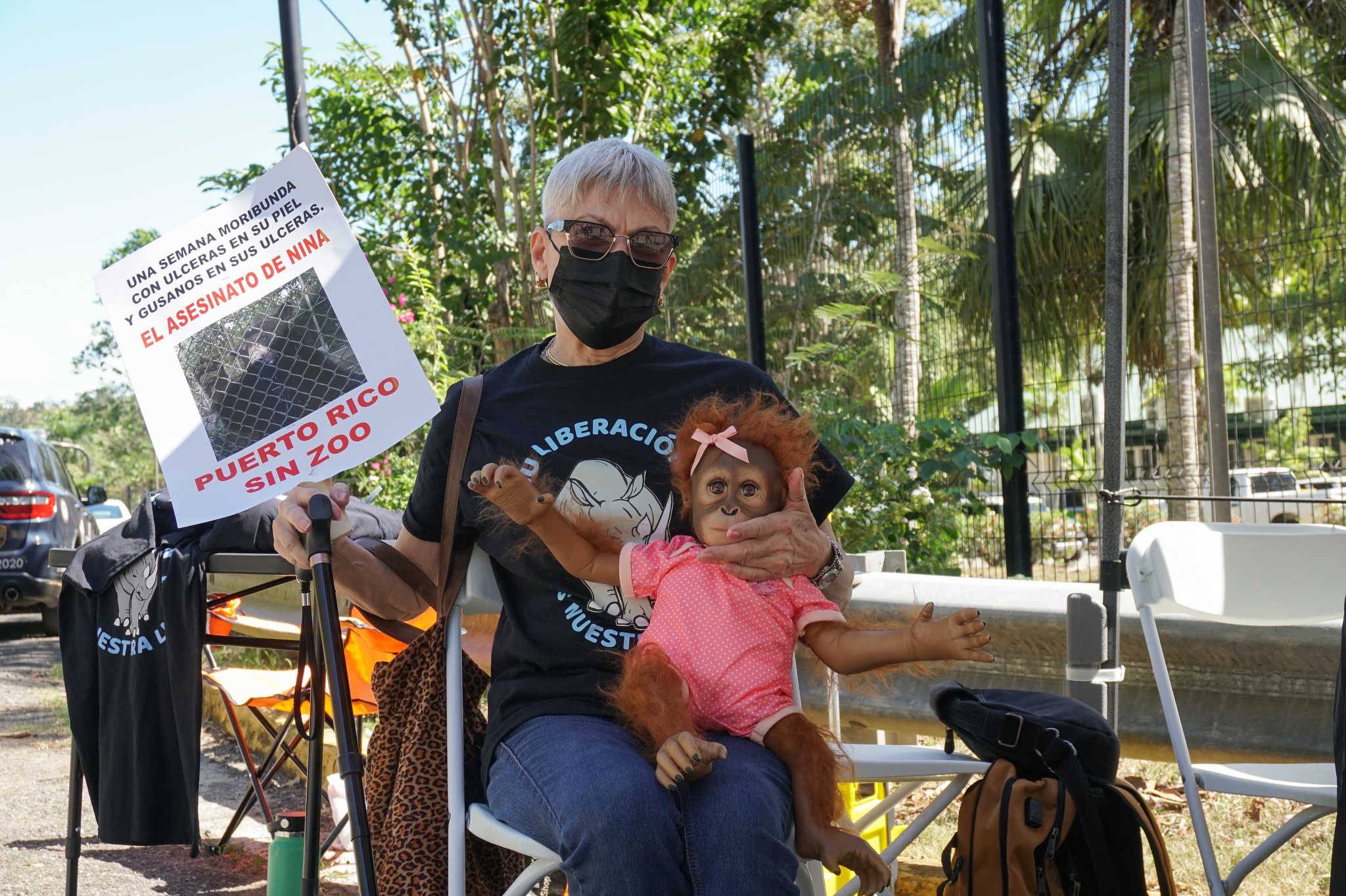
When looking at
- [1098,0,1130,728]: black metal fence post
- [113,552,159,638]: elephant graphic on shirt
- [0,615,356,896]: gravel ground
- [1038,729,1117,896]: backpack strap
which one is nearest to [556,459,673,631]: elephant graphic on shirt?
[1038,729,1117,896]: backpack strap

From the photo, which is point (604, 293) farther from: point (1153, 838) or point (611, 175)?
point (1153, 838)

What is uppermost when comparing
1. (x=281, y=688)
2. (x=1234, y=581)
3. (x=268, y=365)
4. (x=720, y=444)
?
(x=268, y=365)

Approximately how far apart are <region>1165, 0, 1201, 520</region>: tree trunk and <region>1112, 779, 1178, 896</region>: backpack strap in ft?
7.62

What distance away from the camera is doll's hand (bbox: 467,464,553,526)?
6.75 feet

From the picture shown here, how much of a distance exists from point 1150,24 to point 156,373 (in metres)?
10.00

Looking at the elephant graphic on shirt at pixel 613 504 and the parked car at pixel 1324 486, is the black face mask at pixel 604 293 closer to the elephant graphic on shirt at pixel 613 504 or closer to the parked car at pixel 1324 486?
the elephant graphic on shirt at pixel 613 504

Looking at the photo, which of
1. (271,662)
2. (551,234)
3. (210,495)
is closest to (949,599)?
(551,234)

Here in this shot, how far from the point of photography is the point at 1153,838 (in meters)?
2.26

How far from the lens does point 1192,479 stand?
4.47m

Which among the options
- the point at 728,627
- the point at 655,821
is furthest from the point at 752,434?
the point at 655,821

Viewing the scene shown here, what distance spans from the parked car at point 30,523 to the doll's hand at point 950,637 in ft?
33.8

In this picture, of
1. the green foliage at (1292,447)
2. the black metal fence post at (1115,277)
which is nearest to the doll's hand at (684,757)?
the black metal fence post at (1115,277)

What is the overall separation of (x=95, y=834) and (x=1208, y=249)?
442 cm

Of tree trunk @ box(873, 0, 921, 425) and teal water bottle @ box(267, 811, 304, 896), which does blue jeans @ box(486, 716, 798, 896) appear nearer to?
teal water bottle @ box(267, 811, 304, 896)
